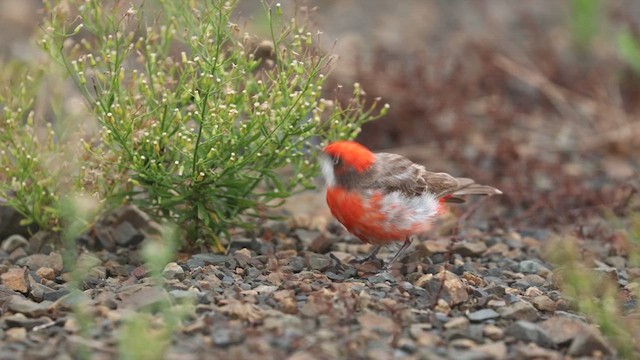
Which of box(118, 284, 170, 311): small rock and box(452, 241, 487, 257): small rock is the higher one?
box(118, 284, 170, 311): small rock

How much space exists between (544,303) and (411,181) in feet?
4.17

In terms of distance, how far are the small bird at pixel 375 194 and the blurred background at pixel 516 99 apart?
1503 mm

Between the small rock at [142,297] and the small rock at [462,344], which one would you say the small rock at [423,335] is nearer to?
the small rock at [462,344]

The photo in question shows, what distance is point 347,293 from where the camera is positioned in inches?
204

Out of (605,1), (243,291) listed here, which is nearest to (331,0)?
(605,1)

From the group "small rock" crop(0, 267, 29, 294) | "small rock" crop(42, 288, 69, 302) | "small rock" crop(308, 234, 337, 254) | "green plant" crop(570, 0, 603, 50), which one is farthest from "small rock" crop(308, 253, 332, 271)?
"green plant" crop(570, 0, 603, 50)

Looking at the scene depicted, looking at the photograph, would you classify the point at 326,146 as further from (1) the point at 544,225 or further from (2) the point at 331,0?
(2) the point at 331,0

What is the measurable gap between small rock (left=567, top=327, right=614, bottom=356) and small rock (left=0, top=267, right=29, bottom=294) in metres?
2.97

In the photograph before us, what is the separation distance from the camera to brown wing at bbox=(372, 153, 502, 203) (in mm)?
6148

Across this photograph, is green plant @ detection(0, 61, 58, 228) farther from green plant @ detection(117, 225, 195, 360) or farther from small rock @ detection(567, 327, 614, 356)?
small rock @ detection(567, 327, 614, 356)

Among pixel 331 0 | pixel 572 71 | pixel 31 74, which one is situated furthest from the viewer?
pixel 331 0

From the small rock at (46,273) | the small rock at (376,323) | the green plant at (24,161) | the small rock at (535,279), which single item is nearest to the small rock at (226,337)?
the small rock at (376,323)

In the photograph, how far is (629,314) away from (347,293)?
1.54m

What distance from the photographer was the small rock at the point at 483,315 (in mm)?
5125
